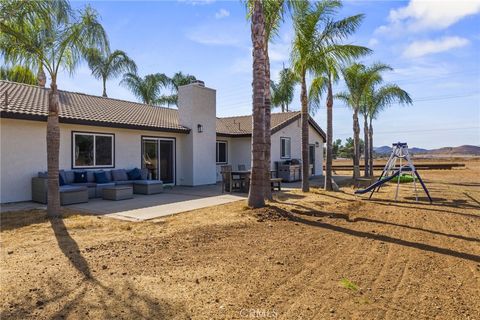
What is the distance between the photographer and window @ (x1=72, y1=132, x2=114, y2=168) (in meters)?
12.0

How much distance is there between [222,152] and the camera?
19.3 m

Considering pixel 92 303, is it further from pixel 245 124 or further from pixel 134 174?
pixel 245 124

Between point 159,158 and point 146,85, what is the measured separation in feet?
49.0

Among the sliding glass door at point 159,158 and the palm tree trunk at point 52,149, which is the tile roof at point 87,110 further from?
the palm tree trunk at point 52,149

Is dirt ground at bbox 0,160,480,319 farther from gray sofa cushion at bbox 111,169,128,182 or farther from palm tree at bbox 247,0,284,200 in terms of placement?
gray sofa cushion at bbox 111,169,128,182

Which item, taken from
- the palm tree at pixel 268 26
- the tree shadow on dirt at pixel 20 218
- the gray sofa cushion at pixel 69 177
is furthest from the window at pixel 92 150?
the palm tree at pixel 268 26

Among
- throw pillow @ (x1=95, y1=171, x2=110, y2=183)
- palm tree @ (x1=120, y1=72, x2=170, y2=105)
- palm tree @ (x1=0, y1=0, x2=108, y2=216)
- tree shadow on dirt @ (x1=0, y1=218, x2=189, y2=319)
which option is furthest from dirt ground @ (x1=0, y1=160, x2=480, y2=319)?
palm tree @ (x1=120, y1=72, x2=170, y2=105)

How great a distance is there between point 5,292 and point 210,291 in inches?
88.0

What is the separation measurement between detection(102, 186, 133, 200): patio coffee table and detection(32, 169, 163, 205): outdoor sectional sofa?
43cm

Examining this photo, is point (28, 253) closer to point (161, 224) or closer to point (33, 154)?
point (161, 224)

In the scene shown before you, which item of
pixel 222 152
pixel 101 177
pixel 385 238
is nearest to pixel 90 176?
pixel 101 177

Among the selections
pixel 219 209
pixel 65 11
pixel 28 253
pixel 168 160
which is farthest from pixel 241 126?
pixel 28 253

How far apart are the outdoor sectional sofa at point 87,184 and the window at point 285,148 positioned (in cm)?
922

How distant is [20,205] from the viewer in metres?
9.90
